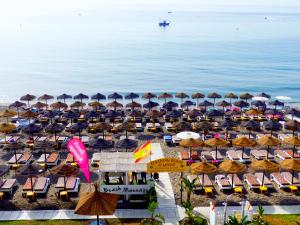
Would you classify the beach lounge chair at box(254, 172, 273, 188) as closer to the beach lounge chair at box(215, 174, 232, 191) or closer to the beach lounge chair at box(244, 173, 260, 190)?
the beach lounge chair at box(244, 173, 260, 190)

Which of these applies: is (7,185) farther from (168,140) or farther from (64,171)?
(168,140)

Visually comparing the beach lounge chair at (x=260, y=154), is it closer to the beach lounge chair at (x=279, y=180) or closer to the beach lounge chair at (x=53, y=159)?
the beach lounge chair at (x=279, y=180)

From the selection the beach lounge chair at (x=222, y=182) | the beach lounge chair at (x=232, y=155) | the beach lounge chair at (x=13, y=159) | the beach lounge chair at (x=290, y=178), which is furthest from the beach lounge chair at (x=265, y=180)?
the beach lounge chair at (x=13, y=159)

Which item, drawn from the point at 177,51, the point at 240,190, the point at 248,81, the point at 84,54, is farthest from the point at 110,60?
the point at 240,190

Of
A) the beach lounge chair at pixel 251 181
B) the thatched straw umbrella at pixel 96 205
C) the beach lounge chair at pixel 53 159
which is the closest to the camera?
the thatched straw umbrella at pixel 96 205

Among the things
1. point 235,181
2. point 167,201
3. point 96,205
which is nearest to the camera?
point 96,205

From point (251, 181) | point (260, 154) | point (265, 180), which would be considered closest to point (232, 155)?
point (260, 154)

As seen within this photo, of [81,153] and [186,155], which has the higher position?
[81,153]
